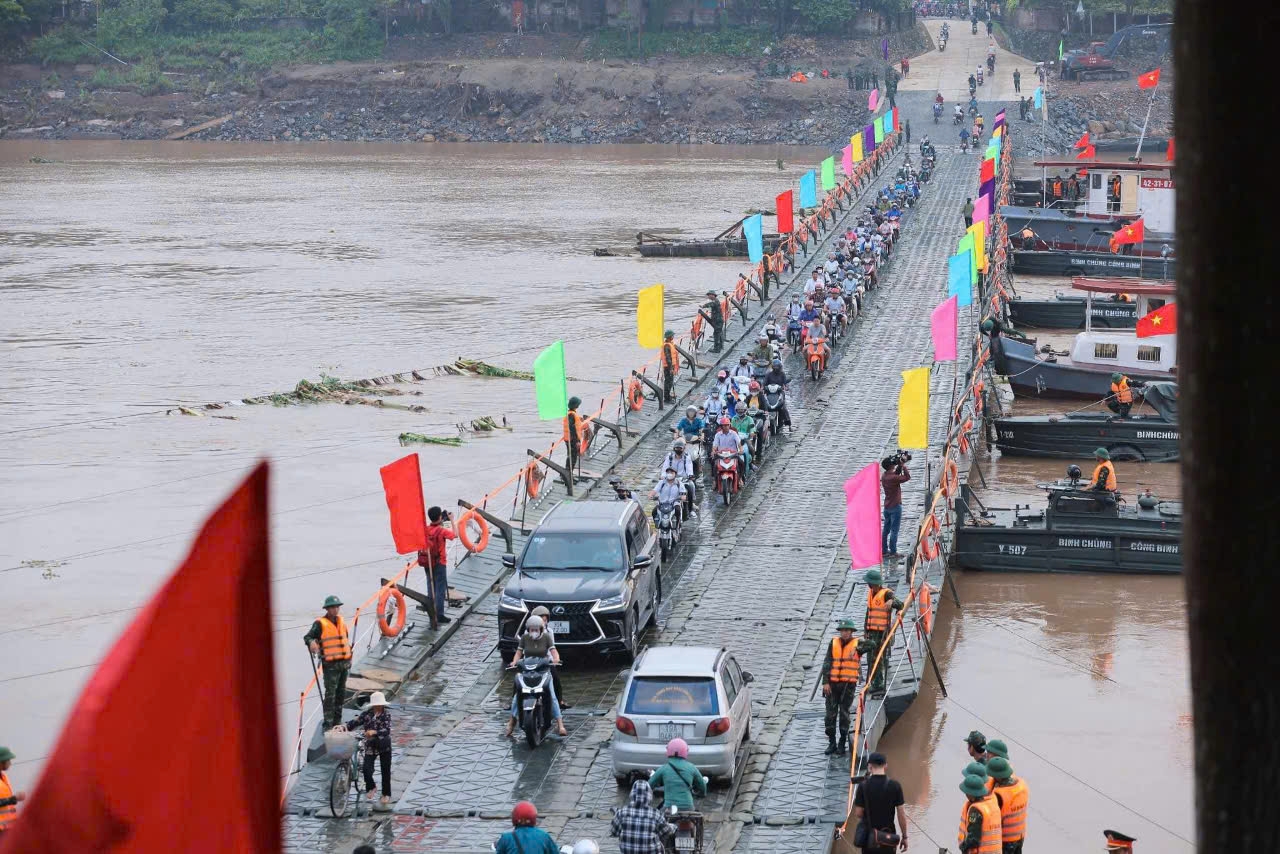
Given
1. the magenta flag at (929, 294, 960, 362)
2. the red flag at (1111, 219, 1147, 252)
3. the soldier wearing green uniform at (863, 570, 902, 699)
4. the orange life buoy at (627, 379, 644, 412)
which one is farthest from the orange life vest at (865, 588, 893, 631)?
the red flag at (1111, 219, 1147, 252)

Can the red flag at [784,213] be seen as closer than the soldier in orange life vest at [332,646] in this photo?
No

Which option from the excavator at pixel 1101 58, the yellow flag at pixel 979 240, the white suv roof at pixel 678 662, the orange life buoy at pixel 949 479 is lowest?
the orange life buoy at pixel 949 479

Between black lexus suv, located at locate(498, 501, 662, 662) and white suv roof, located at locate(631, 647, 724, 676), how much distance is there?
2.53 m

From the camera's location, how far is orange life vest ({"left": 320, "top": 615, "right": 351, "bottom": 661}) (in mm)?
16312

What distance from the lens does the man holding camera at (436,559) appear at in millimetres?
20172

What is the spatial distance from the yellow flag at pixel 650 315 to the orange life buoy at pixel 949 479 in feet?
25.5

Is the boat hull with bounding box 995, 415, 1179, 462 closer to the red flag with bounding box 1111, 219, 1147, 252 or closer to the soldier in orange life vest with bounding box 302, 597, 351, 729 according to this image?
the red flag with bounding box 1111, 219, 1147, 252

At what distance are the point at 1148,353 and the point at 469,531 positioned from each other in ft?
58.8

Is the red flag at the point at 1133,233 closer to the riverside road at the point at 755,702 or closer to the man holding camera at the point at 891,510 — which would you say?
the riverside road at the point at 755,702

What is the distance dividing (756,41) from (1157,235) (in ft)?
266

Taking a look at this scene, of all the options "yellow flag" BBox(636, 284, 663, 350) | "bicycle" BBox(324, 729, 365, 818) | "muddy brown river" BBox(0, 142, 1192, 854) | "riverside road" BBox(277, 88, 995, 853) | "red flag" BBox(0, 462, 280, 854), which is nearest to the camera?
"red flag" BBox(0, 462, 280, 854)

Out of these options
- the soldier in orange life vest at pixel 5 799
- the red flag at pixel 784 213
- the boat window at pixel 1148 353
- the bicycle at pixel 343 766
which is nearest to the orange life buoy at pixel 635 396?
the boat window at pixel 1148 353

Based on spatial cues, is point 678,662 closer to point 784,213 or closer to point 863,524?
point 863,524

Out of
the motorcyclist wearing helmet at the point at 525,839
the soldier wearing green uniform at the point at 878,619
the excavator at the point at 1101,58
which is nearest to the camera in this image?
the motorcyclist wearing helmet at the point at 525,839
